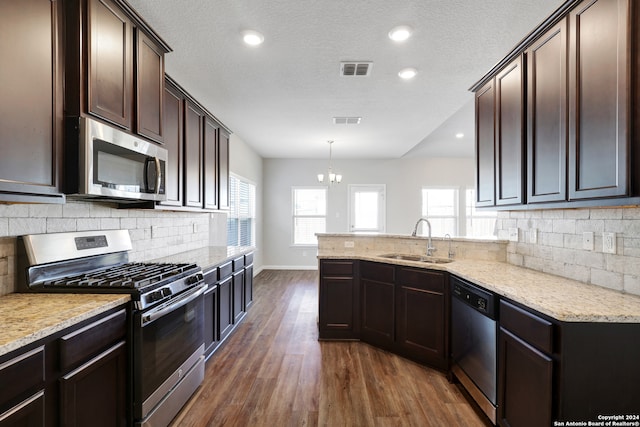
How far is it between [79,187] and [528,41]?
293cm

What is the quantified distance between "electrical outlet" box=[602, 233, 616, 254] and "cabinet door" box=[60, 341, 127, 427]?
281 cm

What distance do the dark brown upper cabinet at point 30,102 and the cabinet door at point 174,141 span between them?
1.02 m

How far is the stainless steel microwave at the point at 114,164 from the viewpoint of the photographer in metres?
1.58

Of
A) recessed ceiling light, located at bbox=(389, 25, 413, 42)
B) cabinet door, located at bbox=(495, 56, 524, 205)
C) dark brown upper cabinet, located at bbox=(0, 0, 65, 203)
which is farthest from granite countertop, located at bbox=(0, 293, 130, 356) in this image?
cabinet door, located at bbox=(495, 56, 524, 205)

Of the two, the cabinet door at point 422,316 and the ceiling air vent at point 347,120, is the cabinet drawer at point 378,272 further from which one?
the ceiling air vent at point 347,120

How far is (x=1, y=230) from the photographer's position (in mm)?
1595

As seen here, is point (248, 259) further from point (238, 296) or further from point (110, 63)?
point (110, 63)

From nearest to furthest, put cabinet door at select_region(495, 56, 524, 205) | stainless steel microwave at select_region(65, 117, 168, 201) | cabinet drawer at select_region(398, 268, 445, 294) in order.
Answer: stainless steel microwave at select_region(65, 117, 168, 201) < cabinet door at select_region(495, 56, 524, 205) < cabinet drawer at select_region(398, 268, 445, 294)

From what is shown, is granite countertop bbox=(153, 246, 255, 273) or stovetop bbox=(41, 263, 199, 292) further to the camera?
granite countertop bbox=(153, 246, 255, 273)

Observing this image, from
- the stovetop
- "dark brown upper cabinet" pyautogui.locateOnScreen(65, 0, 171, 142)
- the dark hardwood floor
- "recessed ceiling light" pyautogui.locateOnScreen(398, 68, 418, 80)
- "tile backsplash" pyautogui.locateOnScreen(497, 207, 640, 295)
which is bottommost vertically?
the dark hardwood floor

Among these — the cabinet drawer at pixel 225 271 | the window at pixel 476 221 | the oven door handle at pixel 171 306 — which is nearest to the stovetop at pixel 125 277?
the oven door handle at pixel 171 306

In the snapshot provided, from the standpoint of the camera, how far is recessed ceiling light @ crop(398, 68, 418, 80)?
279 cm

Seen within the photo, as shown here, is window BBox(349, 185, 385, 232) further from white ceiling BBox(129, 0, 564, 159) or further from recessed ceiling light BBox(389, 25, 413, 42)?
recessed ceiling light BBox(389, 25, 413, 42)

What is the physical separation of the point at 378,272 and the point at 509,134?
1.65 m
